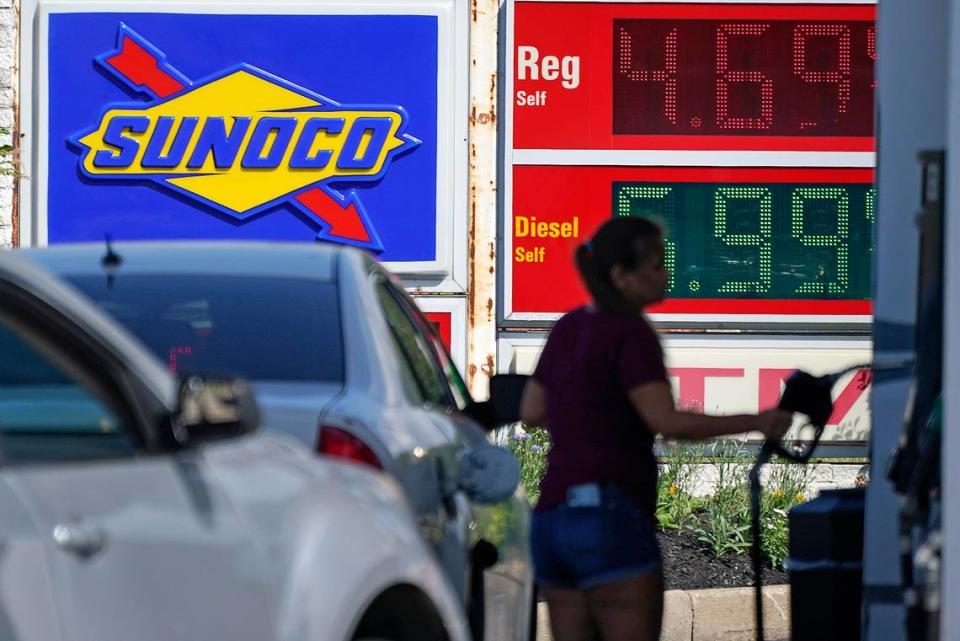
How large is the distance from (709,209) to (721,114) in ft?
2.18

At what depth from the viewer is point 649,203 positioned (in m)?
11.8

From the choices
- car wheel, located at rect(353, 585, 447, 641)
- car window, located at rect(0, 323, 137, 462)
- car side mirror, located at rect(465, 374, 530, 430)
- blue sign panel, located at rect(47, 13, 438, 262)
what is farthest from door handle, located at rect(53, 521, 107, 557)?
blue sign panel, located at rect(47, 13, 438, 262)

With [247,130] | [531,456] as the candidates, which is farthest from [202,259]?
[247,130]

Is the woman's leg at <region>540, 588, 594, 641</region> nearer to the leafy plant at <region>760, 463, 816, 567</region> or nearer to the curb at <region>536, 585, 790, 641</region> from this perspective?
the curb at <region>536, 585, 790, 641</region>

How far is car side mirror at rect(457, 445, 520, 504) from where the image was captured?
4.91 m

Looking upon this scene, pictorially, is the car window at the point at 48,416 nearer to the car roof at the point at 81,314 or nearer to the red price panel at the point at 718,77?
the car roof at the point at 81,314

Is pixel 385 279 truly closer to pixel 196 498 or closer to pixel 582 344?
pixel 582 344

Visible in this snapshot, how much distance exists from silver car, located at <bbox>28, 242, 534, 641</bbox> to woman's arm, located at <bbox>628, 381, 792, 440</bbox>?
23.7 inches

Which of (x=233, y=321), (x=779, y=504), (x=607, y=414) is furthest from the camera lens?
(x=779, y=504)

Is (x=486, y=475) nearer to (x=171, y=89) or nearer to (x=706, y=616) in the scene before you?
(x=706, y=616)

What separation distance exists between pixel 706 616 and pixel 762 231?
13.6ft

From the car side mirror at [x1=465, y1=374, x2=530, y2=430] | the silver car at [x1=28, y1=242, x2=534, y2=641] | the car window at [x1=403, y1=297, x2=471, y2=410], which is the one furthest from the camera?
the car window at [x1=403, y1=297, x2=471, y2=410]

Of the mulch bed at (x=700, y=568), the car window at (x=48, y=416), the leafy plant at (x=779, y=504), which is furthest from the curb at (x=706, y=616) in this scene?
the car window at (x=48, y=416)

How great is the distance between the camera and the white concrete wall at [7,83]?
1195 centimetres
